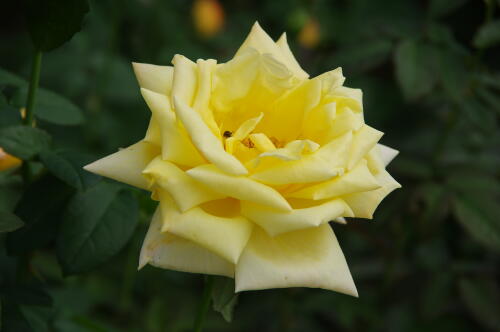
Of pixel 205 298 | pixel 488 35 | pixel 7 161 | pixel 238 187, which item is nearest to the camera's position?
pixel 238 187

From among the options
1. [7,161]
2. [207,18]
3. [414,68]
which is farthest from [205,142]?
[207,18]

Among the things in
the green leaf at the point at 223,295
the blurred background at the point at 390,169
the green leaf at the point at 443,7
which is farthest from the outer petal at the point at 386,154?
the green leaf at the point at 443,7

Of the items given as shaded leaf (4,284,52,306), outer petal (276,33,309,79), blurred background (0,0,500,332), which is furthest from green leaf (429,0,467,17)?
shaded leaf (4,284,52,306)

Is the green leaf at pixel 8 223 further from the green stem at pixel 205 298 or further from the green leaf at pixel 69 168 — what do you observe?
the green stem at pixel 205 298

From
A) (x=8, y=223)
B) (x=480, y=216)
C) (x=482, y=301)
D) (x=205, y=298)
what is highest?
(x=8, y=223)

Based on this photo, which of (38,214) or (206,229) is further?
(38,214)

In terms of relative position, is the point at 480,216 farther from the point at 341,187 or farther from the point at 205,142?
the point at 205,142
